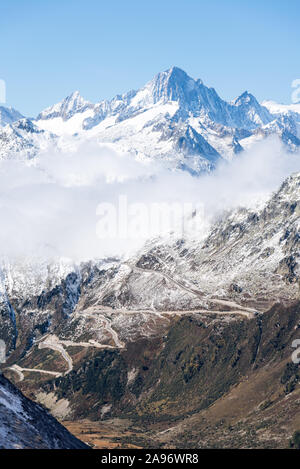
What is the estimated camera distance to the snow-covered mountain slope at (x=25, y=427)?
129m

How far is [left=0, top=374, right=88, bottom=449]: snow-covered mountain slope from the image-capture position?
5082 inches

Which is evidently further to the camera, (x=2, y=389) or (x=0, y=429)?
(x=2, y=389)

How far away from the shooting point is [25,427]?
138 metres
